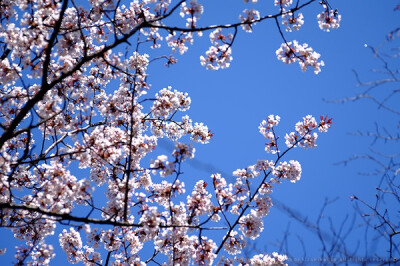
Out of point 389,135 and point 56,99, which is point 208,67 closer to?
point 56,99

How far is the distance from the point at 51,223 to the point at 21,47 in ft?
10.1

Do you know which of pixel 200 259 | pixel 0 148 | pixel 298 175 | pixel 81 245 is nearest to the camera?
pixel 0 148

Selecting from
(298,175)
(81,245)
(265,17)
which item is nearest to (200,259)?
(298,175)

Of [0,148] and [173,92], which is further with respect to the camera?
[173,92]

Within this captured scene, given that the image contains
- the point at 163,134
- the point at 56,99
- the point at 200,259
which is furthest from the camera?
the point at 163,134

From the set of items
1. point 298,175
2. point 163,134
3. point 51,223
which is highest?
point 163,134

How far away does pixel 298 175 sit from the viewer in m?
6.73

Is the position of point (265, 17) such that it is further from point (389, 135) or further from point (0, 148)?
point (0, 148)

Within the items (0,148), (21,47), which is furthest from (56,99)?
(0,148)

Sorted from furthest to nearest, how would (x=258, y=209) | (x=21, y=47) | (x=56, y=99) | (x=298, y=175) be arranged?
(x=298, y=175)
(x=258, y=209)
(x=56, y=99)
(x=21, y=47)

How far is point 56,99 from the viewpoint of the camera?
17.4 feet

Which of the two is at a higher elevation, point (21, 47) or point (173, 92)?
point (173, 92)

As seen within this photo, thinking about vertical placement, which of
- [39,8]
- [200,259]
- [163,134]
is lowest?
[200,259]

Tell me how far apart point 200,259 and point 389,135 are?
3913 mm
